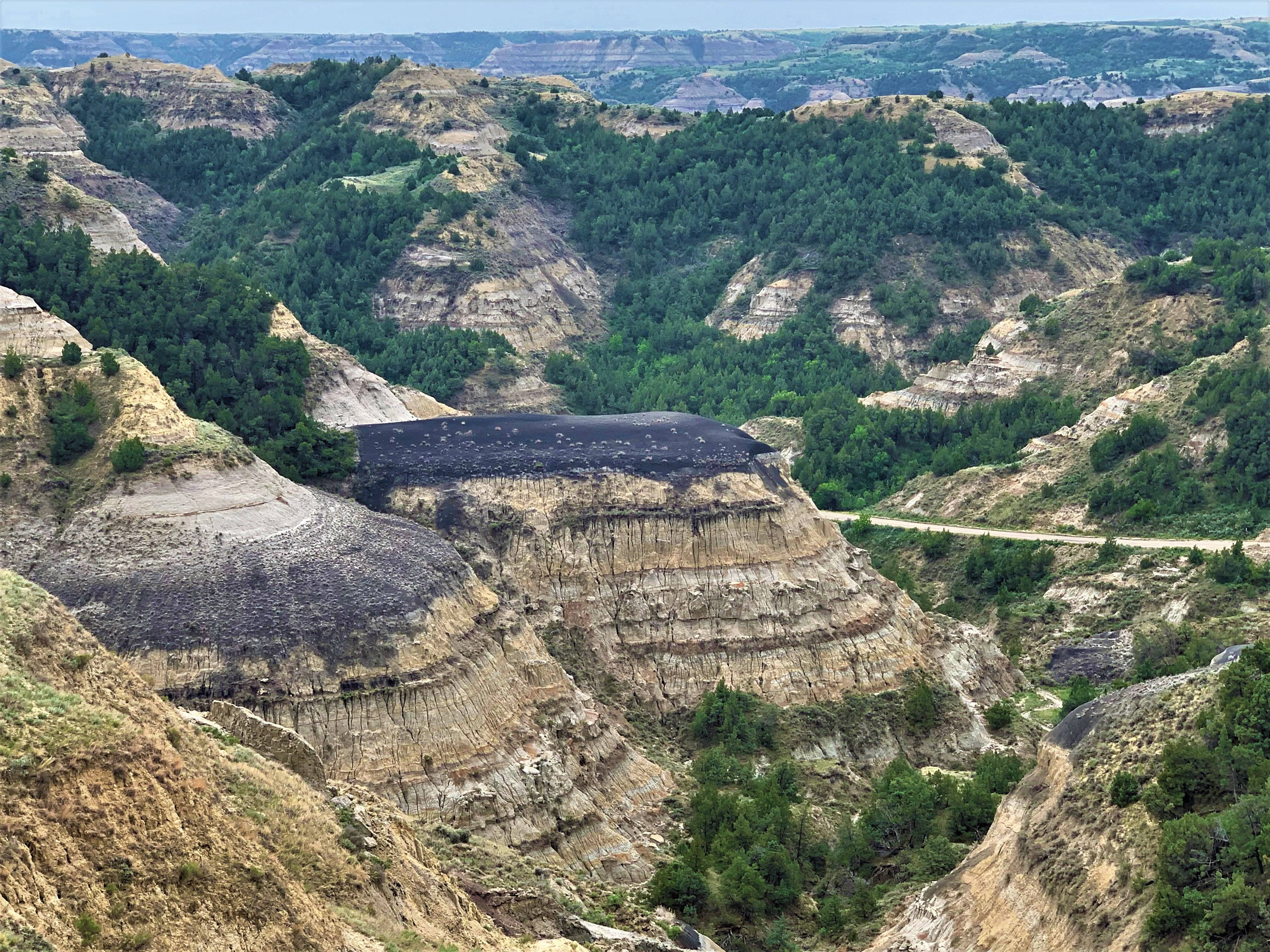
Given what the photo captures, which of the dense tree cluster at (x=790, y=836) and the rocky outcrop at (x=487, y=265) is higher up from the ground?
the dense tree cluster at (x=790, y=836)

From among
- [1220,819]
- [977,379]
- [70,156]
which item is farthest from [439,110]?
[1220,819]

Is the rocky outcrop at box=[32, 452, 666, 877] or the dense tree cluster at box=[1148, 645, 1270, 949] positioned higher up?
the dense tree cluster at box=[1148, 645, 1270, 949]

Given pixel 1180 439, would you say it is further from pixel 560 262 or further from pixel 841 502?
pixel 560 262

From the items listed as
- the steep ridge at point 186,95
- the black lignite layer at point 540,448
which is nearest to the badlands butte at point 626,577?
the black lignite layer at point 540,448

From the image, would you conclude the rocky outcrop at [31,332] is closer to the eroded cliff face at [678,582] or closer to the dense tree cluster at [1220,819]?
the eroded cliff face at [678,582]

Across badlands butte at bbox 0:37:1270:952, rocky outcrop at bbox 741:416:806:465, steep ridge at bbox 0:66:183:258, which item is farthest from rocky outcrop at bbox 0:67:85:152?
rocky outcrop at bbox 741:416:806:465

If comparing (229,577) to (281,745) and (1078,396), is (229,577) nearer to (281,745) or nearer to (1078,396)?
(281,745)

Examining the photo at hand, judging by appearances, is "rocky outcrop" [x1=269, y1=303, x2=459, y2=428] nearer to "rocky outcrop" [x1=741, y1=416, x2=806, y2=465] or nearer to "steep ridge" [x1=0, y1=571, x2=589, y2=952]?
"rocky outcrop" [x1=741, y1=416, x2=806, y2=465]
